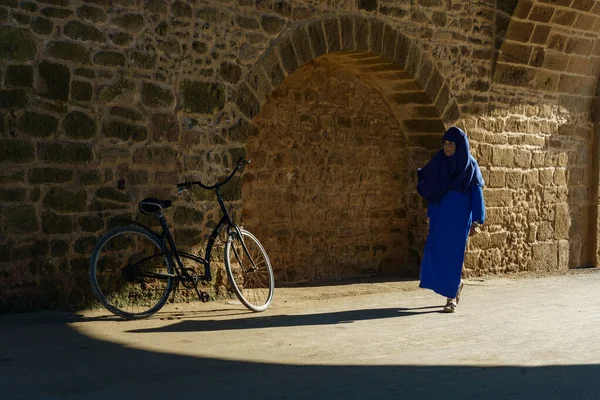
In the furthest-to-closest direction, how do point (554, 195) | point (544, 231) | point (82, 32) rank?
point (554, 195) < point (544, 231) < point (82, 32)

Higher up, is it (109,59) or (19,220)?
(109,59)

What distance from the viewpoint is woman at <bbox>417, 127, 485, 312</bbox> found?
820 centimetres

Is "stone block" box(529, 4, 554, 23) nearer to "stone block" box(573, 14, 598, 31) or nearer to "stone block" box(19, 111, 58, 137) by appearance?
"stone block" box(573, 14, 598, 31)

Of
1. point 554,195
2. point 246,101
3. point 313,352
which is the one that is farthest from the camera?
point 554,195

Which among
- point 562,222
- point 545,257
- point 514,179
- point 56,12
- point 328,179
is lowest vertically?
point 545,257

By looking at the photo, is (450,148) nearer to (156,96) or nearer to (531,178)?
(156,96)

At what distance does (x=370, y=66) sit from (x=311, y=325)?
369 cm

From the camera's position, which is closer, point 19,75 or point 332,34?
point 19,75

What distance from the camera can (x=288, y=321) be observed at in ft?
24.1

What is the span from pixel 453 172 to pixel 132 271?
2891mm

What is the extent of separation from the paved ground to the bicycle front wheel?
16 centimetres

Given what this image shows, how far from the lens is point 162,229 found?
7.76 metres

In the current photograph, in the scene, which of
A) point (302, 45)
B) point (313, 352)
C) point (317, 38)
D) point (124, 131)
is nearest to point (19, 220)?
point (124, 131)

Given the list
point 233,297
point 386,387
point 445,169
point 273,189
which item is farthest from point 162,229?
point 386,387
